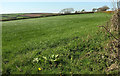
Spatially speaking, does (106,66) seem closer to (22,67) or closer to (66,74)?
(66,74)

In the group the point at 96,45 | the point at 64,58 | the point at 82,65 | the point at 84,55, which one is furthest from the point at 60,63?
the point at 96,45

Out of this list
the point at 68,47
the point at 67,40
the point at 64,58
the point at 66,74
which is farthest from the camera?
the point at 67,40

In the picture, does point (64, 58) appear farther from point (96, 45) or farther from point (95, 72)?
point (96, 45)

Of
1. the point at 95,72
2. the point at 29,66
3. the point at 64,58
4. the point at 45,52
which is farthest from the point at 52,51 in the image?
the point at 95,72

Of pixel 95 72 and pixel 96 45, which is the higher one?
pixel 96 45

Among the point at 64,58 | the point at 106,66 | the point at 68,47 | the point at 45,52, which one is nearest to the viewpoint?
the point at 106,66

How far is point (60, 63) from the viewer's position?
402 cm

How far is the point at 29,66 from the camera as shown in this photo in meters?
3.94

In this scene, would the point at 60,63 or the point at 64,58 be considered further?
the point at 64,58

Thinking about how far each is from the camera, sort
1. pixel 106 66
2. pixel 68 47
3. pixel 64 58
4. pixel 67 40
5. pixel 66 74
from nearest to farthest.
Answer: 1. pixel 66 74
2. pixel 106 66
3. pixel 64 58
4. pixel 68 47
5. pixel 67 40

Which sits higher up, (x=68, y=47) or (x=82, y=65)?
(x=68, y=47)

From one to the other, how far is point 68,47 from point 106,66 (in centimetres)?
176

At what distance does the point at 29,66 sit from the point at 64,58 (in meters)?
1.25

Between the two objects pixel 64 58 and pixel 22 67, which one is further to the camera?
pixel 64 58
